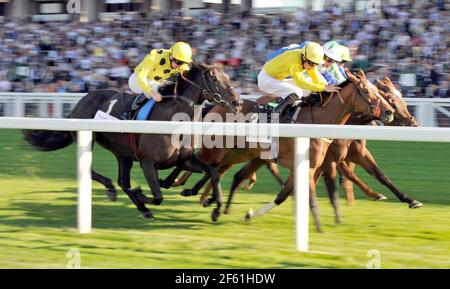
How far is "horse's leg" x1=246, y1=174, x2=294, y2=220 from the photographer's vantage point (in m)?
5.26

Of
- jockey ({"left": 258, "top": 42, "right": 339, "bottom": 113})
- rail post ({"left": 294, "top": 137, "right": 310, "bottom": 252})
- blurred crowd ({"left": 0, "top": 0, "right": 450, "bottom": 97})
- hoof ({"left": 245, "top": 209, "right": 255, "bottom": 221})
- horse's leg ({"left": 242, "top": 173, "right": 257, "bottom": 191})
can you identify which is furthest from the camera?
blurred crowd ({"left": 0, "top": 0, "right": 450, "bottom": 97})

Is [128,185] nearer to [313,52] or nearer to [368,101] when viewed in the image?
[313,52]

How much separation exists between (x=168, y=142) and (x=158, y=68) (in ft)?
3.52

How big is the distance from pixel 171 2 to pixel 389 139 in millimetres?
15582

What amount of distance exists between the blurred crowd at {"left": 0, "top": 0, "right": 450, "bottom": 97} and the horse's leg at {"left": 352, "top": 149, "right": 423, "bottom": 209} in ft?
21.6

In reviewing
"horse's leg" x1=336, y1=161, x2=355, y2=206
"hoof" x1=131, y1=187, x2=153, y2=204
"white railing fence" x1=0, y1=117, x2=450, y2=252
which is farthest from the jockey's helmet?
"white railing fence" x1=0, y1=117, x2=450, y2=252

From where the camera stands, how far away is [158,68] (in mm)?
6523

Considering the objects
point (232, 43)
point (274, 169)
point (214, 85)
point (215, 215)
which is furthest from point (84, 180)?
point (232, 43)

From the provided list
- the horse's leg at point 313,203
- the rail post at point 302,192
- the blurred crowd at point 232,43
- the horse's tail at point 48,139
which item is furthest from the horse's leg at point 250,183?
the blurred crowd at point 232,43

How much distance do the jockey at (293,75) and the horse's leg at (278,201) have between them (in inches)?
34.6

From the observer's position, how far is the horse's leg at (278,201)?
526cm

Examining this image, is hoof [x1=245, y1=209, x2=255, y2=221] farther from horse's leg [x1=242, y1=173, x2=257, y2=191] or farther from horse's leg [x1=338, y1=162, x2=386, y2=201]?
horse's leg [x1=242, y1=173, x2=257, y2=191]

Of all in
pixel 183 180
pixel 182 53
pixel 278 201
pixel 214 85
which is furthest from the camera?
pixel 183 180
